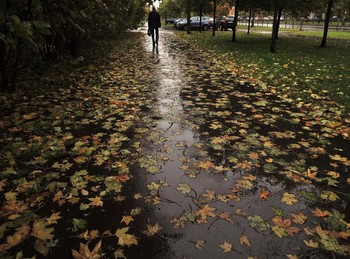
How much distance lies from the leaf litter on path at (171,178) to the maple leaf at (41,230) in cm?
1

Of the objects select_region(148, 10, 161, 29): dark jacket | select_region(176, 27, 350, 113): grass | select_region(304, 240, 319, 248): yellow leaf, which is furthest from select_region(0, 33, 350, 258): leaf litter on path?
select_region(148, 10, 161, 29): dark jacket

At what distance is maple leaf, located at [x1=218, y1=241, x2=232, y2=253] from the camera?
7.98 feet

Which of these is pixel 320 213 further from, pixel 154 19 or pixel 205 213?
pixel 154 19

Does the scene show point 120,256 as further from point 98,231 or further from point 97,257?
point 98,231

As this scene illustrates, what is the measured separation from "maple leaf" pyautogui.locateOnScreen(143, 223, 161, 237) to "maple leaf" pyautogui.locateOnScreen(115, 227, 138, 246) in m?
0.13

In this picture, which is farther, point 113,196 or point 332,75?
point 332,75

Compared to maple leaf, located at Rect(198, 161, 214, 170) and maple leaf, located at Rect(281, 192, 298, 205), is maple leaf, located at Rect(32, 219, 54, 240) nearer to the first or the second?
Answer: maple leaf, located at Rect(198, 161, 214, 170)

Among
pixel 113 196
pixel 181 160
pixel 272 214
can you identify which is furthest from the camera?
pixel 181 160

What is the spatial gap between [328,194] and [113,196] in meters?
2.38

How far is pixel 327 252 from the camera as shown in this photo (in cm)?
240

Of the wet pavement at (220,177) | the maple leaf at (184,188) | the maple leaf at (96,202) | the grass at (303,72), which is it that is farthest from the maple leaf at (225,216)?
the grass at (303,72)

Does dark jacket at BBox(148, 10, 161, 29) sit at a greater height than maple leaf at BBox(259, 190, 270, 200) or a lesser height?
greater

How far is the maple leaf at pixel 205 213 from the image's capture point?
9.16 feet

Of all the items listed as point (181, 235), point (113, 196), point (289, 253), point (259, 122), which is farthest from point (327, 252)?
point (259, 122)
